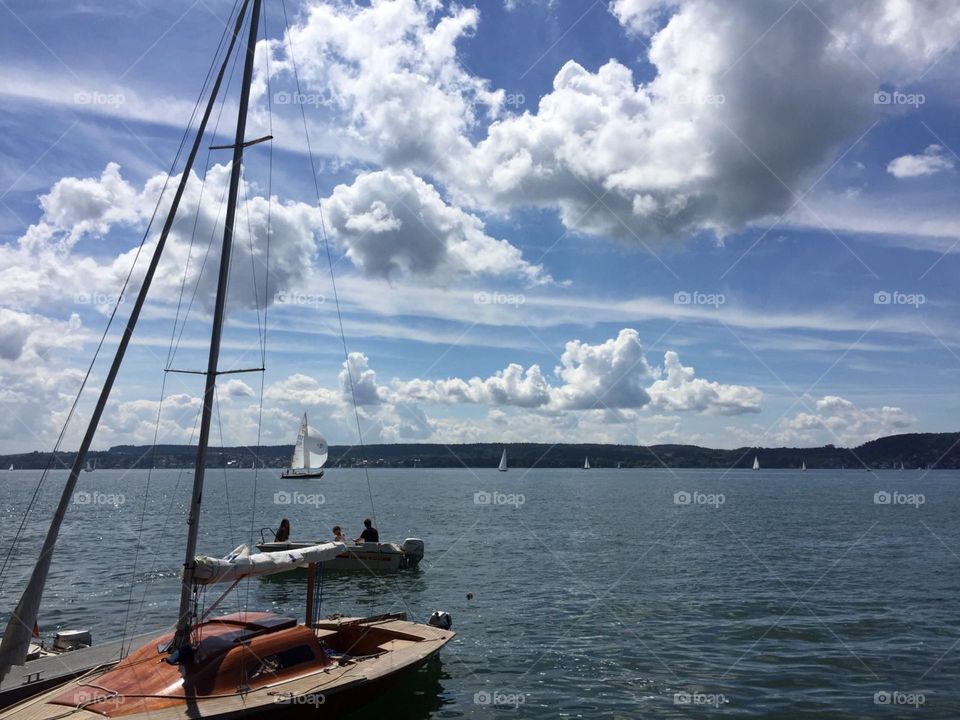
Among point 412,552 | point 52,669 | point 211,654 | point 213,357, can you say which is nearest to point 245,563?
point 211,654

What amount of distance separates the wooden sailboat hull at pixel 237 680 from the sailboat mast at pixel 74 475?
130 centimetres

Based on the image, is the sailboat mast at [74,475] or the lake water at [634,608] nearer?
the sailboat mast at [74,475]

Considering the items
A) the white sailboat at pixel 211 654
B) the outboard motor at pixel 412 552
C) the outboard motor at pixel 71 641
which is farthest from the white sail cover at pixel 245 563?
the outboard motor at pixel 412 552

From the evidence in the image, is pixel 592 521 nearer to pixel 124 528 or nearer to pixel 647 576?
pixel 647 576

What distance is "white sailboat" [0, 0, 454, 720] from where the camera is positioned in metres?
14.0

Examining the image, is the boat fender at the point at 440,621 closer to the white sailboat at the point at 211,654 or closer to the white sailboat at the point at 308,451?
the white sailboat at the point at 211,654

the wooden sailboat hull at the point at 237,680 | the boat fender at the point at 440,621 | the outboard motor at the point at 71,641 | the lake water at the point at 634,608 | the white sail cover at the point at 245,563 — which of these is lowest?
the lake water at the point at 634,608

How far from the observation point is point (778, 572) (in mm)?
39250

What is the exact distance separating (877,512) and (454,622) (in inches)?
2995

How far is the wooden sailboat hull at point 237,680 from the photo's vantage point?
13.8m

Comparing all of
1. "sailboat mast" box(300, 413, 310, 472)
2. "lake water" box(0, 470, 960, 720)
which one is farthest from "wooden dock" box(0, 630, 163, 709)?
"sailboat mast" box(300, 413, 310, 472)

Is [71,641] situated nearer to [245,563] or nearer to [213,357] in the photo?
[245,563]

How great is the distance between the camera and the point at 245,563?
15.7 metres

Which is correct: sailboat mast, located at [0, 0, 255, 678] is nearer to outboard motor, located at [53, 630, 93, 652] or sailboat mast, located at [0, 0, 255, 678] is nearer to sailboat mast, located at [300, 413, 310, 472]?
outboard motor, located at [53, 630, 93, 652]
